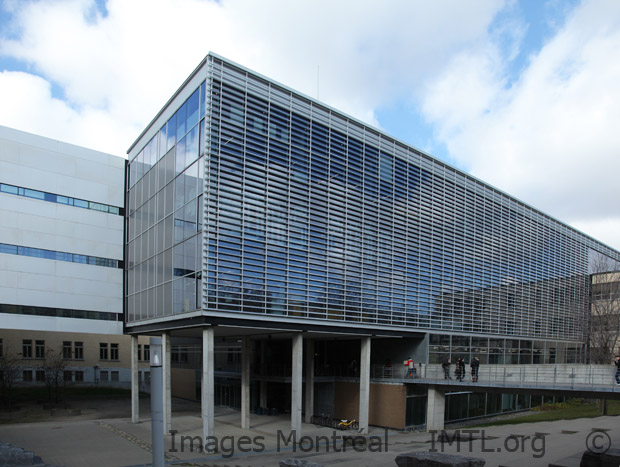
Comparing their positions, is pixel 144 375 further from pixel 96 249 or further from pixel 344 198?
pixel 344 198

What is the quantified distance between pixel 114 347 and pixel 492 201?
43.4 m

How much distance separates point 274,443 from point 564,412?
27473 mm

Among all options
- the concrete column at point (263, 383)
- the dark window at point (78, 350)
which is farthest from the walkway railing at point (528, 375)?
the dark window at point (78, 350)

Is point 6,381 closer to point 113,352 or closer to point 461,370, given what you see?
point 113,352

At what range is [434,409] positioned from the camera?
3192cm

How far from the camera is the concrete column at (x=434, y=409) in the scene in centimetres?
3186

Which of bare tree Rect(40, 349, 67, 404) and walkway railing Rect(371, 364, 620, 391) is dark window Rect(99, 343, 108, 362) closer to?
bare tree Rect(40, 349, 67, 404)

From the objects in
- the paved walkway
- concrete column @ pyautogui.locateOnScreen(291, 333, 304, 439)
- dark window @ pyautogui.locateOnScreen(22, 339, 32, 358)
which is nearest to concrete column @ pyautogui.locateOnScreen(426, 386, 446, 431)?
the paved walkway

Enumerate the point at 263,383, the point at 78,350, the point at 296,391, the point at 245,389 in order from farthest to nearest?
1. the point at 78,350
2. the point at 263,383
3. the point at 245,389
4. the point at 296,391

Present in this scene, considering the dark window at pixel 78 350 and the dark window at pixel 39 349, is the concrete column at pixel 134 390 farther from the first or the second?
the dark window at pixel 78 350

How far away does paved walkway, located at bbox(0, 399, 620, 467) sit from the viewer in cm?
2180

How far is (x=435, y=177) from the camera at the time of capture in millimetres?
35562

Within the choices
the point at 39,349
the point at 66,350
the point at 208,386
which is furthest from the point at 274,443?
the point at 39,349

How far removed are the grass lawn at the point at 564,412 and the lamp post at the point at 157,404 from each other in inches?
1200
